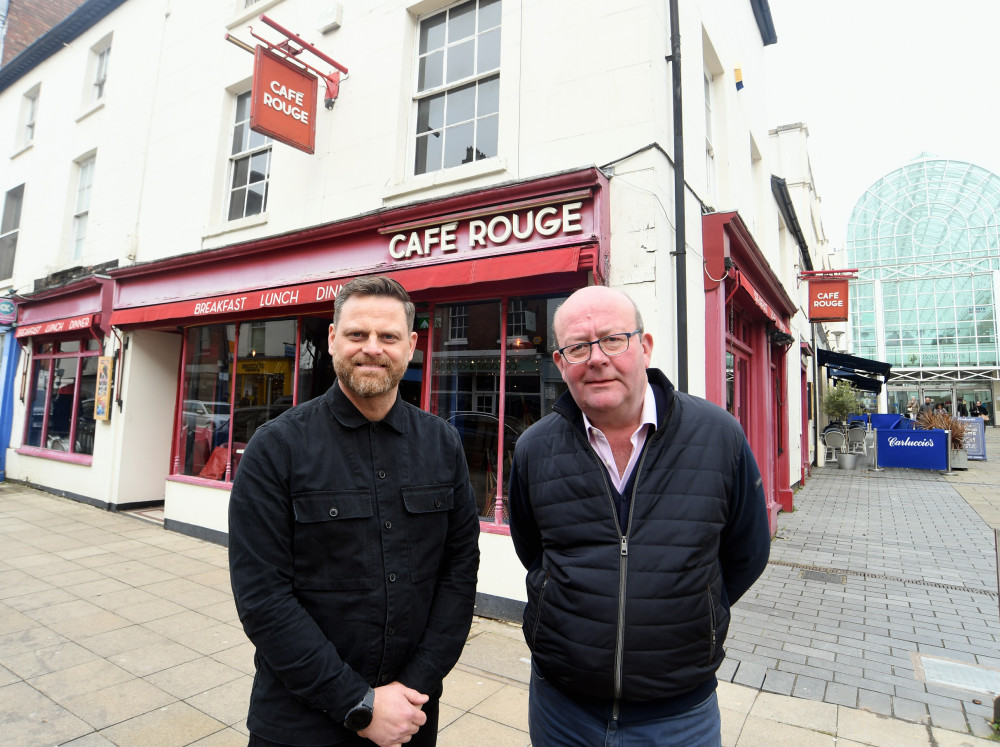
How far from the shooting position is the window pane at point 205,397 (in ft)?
25.3

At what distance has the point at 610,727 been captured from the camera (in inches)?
64.6

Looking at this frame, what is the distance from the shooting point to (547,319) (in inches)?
194

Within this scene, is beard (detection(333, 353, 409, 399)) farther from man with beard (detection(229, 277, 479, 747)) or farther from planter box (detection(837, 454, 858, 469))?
planter box (detection(837, 454, 858, 469))

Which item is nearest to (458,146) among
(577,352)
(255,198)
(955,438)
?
(255,198)

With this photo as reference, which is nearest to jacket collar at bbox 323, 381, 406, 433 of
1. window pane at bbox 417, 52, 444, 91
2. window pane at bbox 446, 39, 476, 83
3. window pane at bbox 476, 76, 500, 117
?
window pane at bbox 476, 76, 500, 117

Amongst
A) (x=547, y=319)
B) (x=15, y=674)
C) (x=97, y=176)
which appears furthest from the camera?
(x=97, y=176)

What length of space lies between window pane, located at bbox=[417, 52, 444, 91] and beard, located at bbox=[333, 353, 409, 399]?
5337mm

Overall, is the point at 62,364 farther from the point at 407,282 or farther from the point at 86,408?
the point at 407,282

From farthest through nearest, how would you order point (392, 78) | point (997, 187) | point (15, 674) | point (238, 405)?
point (997, 187) → point (238, 405) → point (392, 78) → point (15, 674)

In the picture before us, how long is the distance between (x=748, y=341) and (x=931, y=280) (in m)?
42.8

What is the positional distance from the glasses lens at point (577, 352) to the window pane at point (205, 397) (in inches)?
276

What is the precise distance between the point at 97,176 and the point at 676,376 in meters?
10.7

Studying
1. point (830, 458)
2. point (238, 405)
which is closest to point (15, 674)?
point (238, 405)

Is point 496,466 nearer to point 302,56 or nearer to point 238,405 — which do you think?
point 238,405
